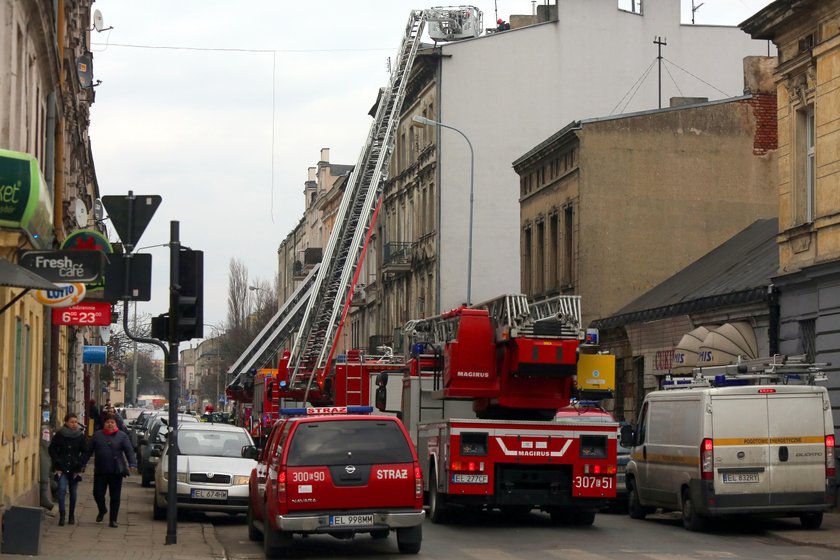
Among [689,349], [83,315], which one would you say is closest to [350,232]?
[689,349]

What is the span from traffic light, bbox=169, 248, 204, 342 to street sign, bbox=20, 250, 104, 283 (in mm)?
3717

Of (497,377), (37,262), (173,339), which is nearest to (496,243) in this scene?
(497,377)

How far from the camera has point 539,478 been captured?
800 inches

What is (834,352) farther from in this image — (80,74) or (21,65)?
(80,74)

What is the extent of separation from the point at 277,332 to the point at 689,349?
18625 mm

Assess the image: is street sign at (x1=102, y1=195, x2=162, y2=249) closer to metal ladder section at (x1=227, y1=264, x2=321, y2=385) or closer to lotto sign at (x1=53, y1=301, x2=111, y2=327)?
lotto sign at (x1=53, y1=301, x2=111, y2=327)

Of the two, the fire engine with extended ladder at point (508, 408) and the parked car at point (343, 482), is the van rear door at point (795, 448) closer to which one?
the fire engine with extended ladder at point (508, 408)

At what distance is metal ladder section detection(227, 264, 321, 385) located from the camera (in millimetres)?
45656

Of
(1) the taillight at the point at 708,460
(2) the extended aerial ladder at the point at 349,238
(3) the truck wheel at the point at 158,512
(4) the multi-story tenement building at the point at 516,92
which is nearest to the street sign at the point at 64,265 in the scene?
(3) the truck wheel at the point at 158,512

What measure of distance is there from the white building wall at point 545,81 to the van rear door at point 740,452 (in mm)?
31887

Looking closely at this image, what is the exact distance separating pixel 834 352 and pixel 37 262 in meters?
16.1

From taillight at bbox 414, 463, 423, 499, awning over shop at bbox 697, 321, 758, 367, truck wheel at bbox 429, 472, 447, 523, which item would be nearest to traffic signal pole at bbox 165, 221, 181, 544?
taillight at bbox 414, 463, 423, 499

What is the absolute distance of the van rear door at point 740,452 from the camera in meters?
19.4

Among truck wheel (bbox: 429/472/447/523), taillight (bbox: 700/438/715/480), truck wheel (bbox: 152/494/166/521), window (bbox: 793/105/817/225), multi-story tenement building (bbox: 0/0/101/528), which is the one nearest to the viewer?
multi-story tenement building (bbox: 0/0/101/528)
